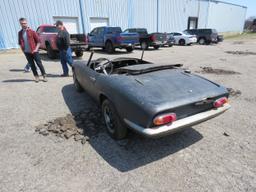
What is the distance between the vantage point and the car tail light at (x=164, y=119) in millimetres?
2213

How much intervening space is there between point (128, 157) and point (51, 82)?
473 centimetres

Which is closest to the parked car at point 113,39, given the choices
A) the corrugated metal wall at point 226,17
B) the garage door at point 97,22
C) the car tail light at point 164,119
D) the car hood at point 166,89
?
the garage door at point 97,22

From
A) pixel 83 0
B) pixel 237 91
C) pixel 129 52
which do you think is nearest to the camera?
pixel 237 91

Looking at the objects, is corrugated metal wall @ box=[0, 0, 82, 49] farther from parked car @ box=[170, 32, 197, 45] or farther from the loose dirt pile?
the loose dirt pile

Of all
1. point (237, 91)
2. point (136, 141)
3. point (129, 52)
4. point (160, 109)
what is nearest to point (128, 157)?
point (136, 141)

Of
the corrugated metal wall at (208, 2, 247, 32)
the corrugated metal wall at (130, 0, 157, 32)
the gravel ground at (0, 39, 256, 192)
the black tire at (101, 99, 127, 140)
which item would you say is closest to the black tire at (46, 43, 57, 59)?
the gravel ground at (0, 39, 256, 192)

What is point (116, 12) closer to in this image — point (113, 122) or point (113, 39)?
point (113, 39)

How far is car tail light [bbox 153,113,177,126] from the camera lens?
221cm

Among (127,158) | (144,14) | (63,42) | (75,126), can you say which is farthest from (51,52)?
(144,14)

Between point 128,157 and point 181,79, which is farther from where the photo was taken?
point 181,79

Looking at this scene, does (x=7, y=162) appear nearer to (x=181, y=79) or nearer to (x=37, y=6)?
(x=181, y=79)

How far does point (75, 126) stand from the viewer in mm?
3393

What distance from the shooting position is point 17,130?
3.41 m

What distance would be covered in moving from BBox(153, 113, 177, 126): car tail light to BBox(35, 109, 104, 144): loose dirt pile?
1.35 meters
